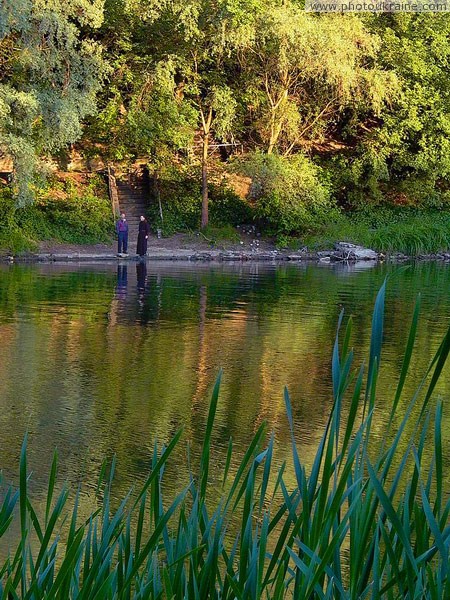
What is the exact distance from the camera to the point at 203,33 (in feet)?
130

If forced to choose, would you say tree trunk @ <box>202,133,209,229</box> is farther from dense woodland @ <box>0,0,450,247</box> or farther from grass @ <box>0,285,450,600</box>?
grass @ <box>0,285,450,600</box>

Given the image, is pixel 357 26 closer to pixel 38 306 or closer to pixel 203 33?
pixel 203 33

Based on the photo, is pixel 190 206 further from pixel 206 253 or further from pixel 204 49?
pixel 204 49

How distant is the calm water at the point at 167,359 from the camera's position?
32.8 feet

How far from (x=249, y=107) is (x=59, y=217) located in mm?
8874

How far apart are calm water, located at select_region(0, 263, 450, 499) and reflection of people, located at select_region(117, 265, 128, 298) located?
0.11m

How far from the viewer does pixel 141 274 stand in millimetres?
30125

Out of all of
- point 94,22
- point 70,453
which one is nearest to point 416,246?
point 94,22

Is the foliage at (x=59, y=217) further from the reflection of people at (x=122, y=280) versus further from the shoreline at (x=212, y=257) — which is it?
the reflection of people at (x=122, y=280)

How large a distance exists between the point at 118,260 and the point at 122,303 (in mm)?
15450

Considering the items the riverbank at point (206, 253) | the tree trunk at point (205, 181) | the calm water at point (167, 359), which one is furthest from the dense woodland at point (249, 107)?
the calm water at point (167, 359)

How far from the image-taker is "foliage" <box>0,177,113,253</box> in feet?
123

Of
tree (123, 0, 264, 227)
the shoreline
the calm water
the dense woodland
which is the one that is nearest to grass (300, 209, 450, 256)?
the dense woodland

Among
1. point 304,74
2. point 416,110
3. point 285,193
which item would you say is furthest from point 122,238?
point 416,110
